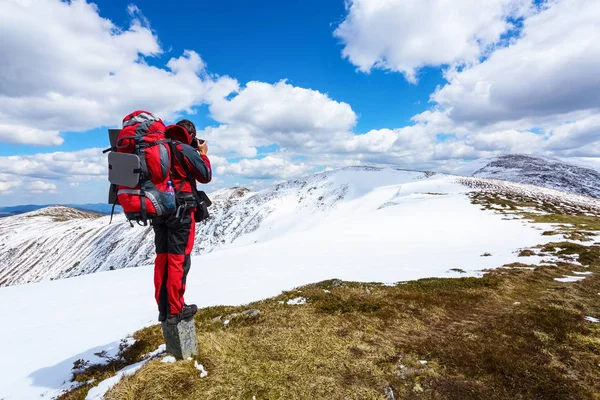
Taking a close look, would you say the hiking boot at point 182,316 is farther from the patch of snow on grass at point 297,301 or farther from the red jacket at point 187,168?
the patch of snow on grass at point 297,301

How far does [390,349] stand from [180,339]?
4.63 meters

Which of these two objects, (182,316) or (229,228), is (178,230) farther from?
(229,228)

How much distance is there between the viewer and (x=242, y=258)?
75.7 feet

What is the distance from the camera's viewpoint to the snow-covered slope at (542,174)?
124250mm

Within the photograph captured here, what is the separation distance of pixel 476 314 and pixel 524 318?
122 centimetres

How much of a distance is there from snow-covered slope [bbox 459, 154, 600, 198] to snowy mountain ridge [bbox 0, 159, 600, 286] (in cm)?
368

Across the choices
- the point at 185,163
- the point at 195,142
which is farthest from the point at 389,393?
the point at 195,142

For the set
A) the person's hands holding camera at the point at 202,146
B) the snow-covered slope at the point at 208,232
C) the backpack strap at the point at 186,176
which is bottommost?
the snow-covered slope at the point at 208,232

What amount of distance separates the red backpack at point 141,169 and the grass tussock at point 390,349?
→ 9.65 ft

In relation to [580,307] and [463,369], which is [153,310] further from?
[580,307]

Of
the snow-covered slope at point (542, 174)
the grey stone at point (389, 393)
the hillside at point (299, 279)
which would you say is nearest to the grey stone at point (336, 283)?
the hillside at point (299, 279)

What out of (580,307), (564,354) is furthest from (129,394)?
(580,307)

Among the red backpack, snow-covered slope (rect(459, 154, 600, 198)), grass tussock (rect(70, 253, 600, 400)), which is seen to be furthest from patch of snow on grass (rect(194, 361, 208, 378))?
snow-covered slope (rect(459, 154, 600, 198))

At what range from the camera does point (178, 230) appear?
5.49m
